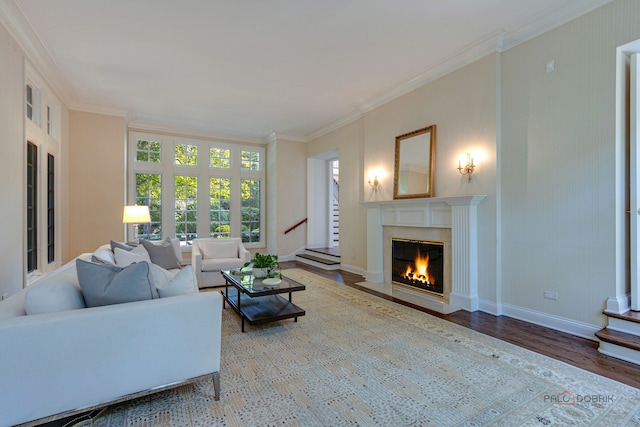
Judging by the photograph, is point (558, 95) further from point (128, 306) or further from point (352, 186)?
point (128, 306)

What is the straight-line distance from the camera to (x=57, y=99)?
5281mm

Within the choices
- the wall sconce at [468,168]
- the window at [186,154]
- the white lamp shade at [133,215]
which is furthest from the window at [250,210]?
the wall sconce at [468,168]

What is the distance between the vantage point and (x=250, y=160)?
8.49 meters

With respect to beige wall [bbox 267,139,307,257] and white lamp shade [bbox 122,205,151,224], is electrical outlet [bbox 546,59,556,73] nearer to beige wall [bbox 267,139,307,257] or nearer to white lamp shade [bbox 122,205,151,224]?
beige wall [bbox 267,139,307,257]

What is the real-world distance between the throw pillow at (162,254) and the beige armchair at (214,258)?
37 cm

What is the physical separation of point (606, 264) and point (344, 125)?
201 inches

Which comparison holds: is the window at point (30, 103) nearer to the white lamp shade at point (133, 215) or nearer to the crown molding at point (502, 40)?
the white lamp shade at point (133, 215)

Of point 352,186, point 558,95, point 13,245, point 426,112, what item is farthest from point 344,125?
point 13,245

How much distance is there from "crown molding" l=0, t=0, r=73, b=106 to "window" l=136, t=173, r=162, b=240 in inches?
90.3

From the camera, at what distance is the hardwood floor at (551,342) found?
8.07 feet

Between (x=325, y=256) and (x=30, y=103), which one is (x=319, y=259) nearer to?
(x=325, y=256)

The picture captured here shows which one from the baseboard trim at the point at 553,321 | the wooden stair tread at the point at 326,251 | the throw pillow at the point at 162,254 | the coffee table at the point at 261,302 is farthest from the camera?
the wooden stair tread at the point at 326,251

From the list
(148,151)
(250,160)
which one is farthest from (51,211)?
(250,160)

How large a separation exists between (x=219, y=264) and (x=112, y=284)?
334cm
